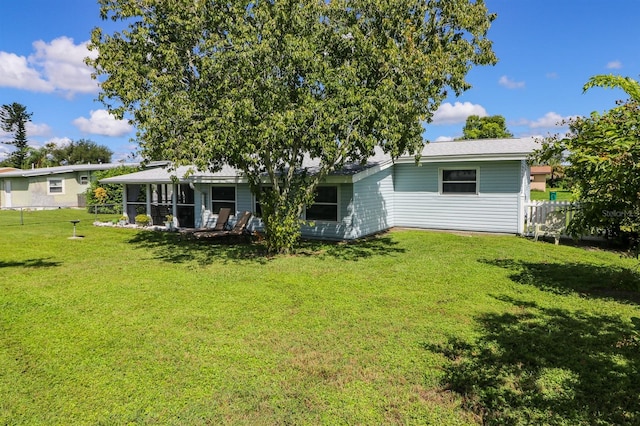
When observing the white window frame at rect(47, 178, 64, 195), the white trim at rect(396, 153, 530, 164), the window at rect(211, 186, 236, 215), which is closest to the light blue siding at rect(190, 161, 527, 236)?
the window at rect(211, 186, 236, 215)

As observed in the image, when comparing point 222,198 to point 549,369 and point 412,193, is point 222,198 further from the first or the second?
point 549,369

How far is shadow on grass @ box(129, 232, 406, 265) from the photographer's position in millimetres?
10930

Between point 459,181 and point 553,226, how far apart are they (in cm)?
356

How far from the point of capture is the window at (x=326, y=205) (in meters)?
14.2

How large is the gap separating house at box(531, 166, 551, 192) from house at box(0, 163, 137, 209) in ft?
151

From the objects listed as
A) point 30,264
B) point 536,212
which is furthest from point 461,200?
point 30,264

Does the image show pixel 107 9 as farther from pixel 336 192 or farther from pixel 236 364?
pixel 236 364

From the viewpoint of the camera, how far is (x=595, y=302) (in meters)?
6.53

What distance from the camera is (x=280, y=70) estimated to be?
941 centimetres

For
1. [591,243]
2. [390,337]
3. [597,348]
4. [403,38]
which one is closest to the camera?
[597,348]

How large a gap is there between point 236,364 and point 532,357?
334 cm

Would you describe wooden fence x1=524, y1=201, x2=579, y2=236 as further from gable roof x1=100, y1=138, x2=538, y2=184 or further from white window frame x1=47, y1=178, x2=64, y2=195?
white window frame x1=47, y1=178, x2=64, y2=195

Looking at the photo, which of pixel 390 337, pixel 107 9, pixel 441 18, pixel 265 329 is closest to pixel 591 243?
pixel 441 18

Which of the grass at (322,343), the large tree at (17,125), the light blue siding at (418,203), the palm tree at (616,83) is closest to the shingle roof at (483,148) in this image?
the light blue siding at (418,203)
